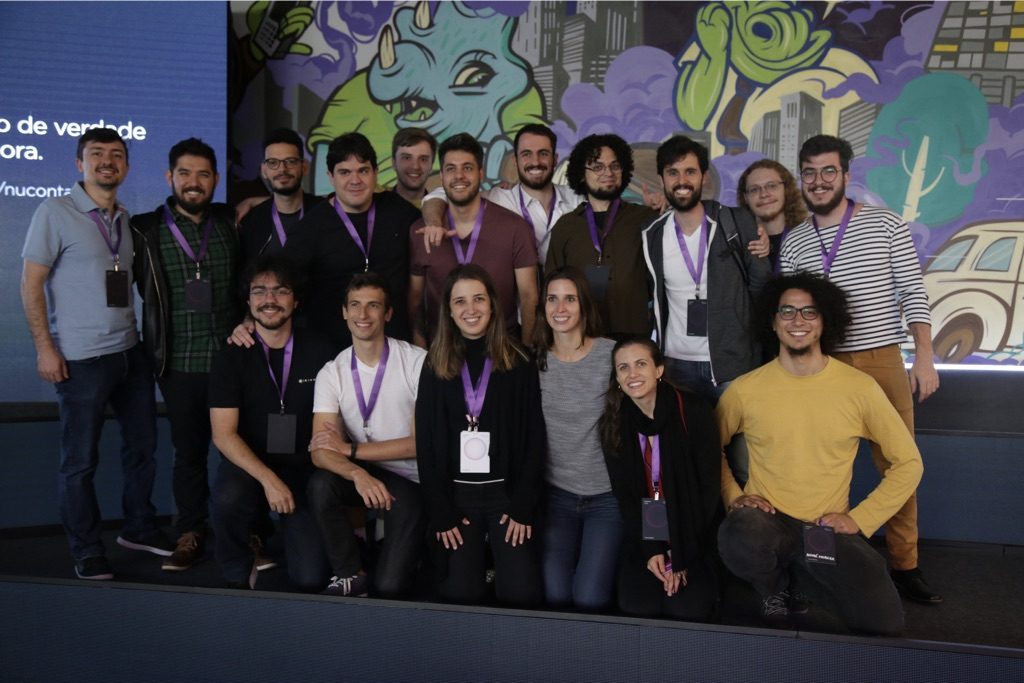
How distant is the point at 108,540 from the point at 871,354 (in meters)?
3.24

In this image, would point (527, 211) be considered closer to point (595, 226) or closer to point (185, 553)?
point (595, 226)

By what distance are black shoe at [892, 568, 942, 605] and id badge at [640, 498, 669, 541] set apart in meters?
1.05

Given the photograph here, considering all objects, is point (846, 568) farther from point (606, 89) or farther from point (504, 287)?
point (606, 89)

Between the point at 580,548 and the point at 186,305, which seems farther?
the point at 186,305

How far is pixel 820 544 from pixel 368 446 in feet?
4.86

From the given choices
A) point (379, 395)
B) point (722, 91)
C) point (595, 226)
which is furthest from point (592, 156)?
point (722, 91)

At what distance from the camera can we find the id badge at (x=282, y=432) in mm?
2912

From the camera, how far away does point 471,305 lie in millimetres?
2732

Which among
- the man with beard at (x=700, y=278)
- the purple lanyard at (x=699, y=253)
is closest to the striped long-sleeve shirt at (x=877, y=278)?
the man with beard at (x=700, y=278)

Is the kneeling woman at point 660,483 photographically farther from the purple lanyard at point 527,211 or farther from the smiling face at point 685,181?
the purple lanyard at point 527,211

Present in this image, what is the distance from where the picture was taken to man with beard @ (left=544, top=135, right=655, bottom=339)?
3.07m

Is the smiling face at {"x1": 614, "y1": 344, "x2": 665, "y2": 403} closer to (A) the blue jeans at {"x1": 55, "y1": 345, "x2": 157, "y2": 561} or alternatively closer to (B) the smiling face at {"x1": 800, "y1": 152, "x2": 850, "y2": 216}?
(B) the smiling face at {"x1": 800, "y1": 152, "x2": 850, "y2": 216}

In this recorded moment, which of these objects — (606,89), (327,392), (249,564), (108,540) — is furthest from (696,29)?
(108,540)

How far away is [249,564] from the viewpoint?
9.68ft
